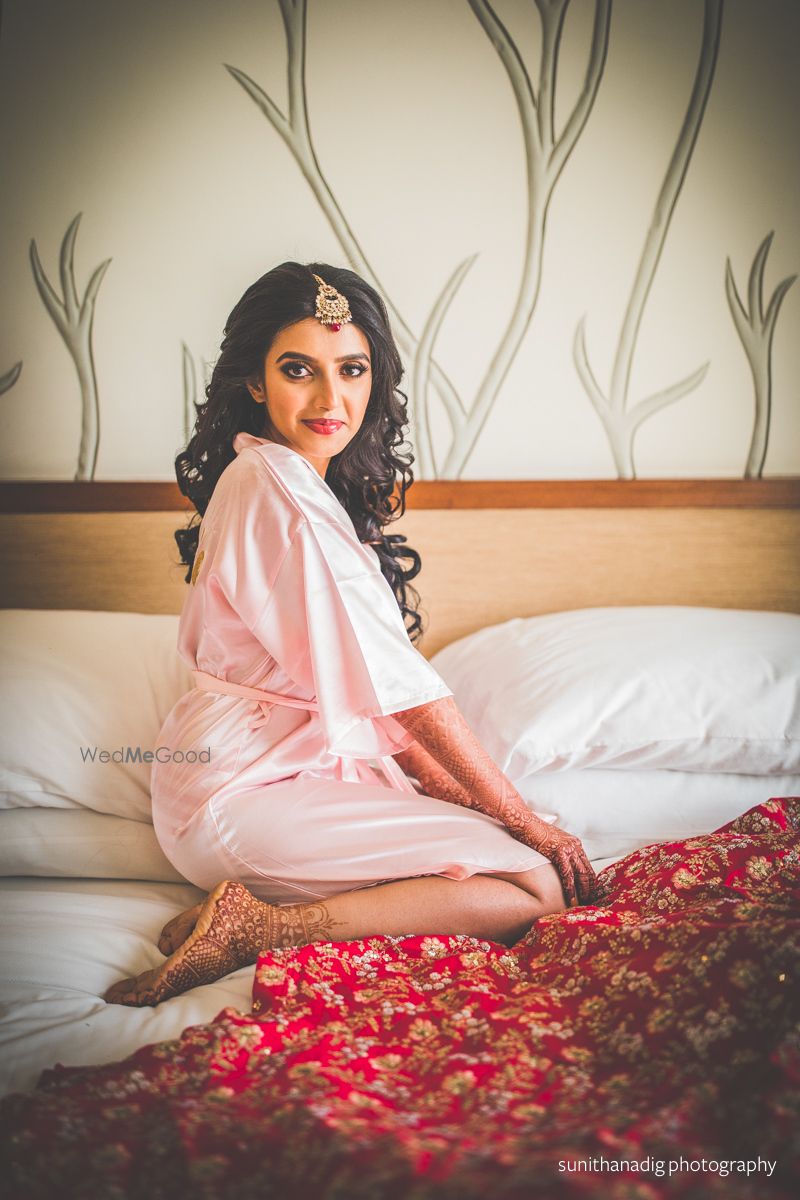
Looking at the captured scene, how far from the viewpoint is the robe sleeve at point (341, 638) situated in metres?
1.17

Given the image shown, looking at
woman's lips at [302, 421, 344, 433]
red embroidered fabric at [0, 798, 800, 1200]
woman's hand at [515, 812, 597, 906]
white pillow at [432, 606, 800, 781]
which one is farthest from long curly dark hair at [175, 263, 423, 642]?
red embroidered fabric at [0, 798, 800, 1200]

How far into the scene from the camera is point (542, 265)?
1.93 m

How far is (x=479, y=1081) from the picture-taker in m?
0.76

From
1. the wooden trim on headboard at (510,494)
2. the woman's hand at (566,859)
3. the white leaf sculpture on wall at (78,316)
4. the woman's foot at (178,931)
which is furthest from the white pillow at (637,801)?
the white leaf sculpture on wall at (78,316)

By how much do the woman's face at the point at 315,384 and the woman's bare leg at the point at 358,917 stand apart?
719mm

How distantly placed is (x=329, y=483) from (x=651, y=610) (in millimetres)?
759

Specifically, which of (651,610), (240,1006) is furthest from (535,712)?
(240,1006)

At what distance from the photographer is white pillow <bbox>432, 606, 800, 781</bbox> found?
1.47 meters

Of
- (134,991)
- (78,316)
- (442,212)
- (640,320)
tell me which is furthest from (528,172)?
(134,991)

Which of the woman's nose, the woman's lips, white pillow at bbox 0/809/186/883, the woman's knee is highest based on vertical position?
the woman's nose

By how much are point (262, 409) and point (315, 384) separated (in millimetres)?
158

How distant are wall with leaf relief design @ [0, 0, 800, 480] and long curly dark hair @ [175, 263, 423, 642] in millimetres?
417

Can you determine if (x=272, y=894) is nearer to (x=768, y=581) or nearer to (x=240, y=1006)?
(x=240, y=1006)

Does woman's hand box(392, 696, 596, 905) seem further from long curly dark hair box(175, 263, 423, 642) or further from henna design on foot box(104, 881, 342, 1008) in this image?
long curly dark hair box(175, 263, 423, 642)
